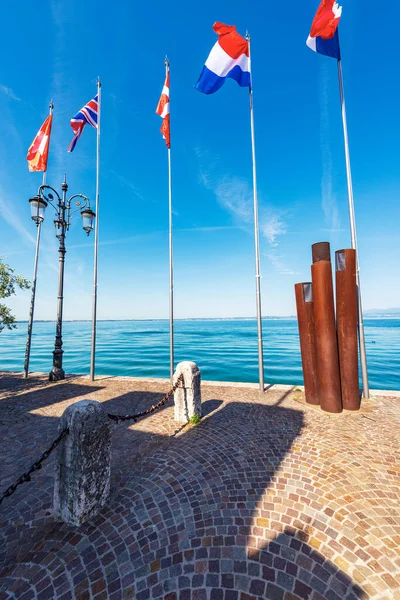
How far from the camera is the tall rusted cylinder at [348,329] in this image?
6.57 meters

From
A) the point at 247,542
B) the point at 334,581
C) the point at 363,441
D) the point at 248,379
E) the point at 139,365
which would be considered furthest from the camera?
the point at 139,365

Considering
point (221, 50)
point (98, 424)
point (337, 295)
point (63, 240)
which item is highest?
point (221, 50)

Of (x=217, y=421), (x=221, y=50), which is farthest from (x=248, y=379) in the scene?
(x=221, y=50)

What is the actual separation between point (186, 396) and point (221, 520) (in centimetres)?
327

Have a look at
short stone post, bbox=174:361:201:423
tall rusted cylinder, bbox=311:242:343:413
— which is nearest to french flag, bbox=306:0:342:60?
tall rusted cylinder, bbox=311:242:343:413

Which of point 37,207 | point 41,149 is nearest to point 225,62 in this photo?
point 41,149

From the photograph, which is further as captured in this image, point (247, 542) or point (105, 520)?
point (105, 520)

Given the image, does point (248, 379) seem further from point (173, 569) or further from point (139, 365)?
point (173, 569)

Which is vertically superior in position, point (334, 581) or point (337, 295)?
point (337, 295)

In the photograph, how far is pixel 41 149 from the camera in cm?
1120

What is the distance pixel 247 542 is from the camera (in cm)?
278

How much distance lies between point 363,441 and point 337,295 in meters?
3.67

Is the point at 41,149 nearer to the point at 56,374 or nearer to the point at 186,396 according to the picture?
the point at 56,374

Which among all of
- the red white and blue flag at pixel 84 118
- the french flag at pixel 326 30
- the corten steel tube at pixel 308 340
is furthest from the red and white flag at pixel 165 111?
the corten steel tube at pixel 308 340
